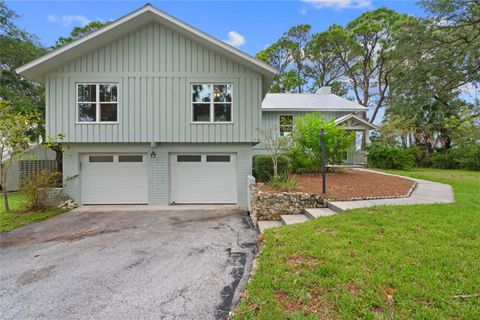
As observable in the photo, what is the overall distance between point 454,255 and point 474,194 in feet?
17.4

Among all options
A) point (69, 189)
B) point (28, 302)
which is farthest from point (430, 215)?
point (69, 189)

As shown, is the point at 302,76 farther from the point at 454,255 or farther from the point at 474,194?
the point at 454,255

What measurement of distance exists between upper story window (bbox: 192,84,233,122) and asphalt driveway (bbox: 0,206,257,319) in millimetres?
3973

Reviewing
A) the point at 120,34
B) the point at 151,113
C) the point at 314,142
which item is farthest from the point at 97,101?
the point at 314,142

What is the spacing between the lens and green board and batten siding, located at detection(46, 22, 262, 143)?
9016 millimetres

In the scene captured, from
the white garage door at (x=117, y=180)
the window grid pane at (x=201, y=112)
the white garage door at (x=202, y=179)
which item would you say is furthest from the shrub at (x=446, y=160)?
the white garage door at (x=117, y=180)

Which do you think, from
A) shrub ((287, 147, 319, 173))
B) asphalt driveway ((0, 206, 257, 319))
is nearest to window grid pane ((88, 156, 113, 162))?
asphalt driveway ((0, 206, 257, 319))

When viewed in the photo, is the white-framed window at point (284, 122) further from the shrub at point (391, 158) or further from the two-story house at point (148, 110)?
the two-story house at point (148, 110)

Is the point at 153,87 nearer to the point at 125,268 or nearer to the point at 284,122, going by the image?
the point at 125,268

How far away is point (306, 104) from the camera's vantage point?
1741cm

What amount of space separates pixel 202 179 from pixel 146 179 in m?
2.13

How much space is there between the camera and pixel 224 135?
918 cm

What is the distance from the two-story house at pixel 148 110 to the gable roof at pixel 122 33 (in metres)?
0.06

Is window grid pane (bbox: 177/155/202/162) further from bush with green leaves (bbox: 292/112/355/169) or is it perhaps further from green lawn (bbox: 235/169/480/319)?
green lawn (bbox: 235/169/480/319)
